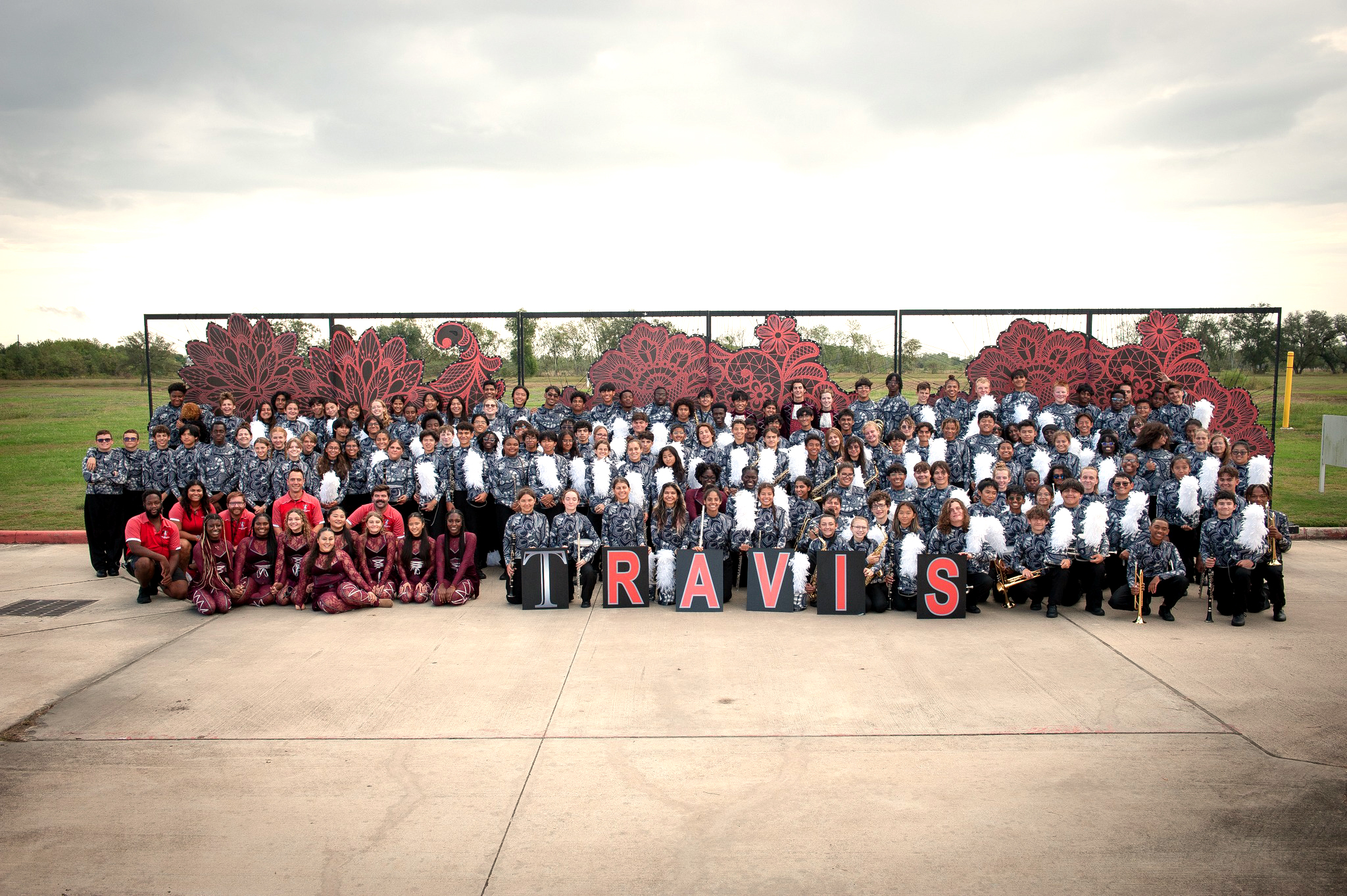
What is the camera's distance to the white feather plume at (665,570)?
868cm

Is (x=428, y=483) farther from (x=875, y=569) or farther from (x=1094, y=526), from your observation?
(x=1094, y=526)

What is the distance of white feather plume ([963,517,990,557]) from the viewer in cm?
858

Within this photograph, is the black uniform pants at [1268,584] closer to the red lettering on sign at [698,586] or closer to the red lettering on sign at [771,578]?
the red lettering on sign at [771,578]

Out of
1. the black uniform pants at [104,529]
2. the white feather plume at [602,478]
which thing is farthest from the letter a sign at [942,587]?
the black uniform pants at [104,529]

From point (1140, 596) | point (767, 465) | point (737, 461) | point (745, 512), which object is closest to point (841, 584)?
point (745, 512)

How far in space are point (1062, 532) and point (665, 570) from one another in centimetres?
387

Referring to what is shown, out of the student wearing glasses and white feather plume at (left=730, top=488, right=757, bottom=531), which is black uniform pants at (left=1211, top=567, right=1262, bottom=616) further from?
the student wearing glasses

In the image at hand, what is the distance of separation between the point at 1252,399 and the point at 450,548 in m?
10.7

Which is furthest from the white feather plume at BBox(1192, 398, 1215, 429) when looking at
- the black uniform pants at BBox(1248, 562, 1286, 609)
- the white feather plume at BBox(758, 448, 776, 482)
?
the white feather plume at BBox(758, 448, 776, 482)

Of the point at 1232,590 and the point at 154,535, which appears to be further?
the point at 154,535

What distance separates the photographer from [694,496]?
31.9ft

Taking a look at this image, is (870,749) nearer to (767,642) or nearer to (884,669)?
(884,669)

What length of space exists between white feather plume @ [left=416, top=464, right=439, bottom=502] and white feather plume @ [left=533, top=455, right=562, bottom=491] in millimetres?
1147

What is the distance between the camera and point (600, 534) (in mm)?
10125
